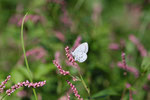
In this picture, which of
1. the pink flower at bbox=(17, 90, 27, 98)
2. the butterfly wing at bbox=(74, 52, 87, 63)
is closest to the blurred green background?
the pink flower at bbox=(17, 90, 27, 98)

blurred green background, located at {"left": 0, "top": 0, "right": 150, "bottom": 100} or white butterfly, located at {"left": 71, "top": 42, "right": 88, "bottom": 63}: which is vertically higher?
blurred green background, located at {"left": 0, "top": 0, "right": 150, "bottom": 100}

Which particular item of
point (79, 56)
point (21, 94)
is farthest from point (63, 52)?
point (79, 56)

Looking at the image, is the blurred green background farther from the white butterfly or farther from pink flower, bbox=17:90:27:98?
the white butterfly

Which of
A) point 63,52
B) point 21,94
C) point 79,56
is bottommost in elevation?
point 79,56

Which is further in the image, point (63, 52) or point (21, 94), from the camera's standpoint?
point (63, 52)

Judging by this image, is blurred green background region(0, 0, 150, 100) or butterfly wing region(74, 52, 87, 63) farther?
blurred green background region(0, 0, 150, 100)

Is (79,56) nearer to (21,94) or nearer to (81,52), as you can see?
(81,52)

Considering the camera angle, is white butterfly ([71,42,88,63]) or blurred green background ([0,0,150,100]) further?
blurred green background ([0,0,150,100])

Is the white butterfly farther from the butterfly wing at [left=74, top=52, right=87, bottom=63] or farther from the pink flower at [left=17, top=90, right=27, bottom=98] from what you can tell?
the pink flower at [left=17, top=90, right=27, bottom=98]

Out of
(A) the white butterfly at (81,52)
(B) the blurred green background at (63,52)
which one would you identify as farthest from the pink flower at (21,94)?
(A) the white butterfly at (81,52)

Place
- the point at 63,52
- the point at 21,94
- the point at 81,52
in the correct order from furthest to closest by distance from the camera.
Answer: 1. the point at 63,52
2. the point at 21,94
3. the point at 81,52

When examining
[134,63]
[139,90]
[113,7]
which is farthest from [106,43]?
[113,7]

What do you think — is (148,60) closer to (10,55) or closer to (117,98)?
(117,98)
